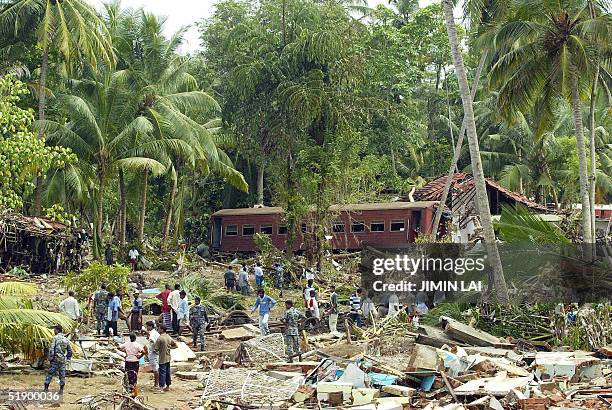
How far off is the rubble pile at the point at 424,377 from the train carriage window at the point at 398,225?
57.6ft

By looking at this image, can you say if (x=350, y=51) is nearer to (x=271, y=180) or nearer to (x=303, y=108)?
(x=303, y=108)

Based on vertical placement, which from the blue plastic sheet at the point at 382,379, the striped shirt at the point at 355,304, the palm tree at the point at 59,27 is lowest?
the blue plastic sheet at the point at 382,379

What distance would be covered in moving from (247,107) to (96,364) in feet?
73.5

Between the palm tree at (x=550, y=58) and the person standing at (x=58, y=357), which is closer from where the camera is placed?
the person standing at (x=58, y=357)

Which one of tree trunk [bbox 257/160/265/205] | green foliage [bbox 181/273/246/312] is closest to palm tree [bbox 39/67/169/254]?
green foliage [bbox 181/273/246/312]

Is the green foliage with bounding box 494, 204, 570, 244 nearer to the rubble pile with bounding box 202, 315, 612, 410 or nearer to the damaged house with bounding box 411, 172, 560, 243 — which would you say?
the rubble pile with bounding box 202, 315, 612, 410

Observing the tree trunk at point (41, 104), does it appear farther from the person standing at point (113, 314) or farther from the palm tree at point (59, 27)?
the person standing at point (113, 314)

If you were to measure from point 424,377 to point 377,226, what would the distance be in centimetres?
2215

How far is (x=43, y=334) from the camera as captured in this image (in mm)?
15484

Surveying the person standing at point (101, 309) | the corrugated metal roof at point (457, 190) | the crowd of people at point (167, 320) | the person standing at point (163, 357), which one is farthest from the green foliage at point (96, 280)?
the corrugated metal roof at point (457, 190)

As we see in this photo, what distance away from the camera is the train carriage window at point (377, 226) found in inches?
1494

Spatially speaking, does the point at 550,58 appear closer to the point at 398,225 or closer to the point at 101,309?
the point at 101,309

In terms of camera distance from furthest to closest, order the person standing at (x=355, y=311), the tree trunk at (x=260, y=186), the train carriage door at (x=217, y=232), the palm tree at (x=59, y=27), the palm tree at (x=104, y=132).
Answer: the tree trunk at (x=260, y=186) → the train carriage door at (x=217, y=232) → the palm tree at (x=104, y=132) → the palm tree at (x=59, y=27) → the person standing at (x=355, y=311)

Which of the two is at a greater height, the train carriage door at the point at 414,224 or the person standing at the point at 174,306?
the train carriage door at the point at 414,224
